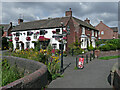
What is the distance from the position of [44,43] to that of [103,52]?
11.6m

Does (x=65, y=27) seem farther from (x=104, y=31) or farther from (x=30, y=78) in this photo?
(x=104, y=31)

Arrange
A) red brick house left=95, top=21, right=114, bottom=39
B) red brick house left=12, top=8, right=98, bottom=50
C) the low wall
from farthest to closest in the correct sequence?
red brick house left=95, top=21, right=114, bottom=39, red brick house left=12, top=8, right=98, bottom=50, the low wall

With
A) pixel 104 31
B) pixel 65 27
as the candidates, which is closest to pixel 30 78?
pixel 65 27

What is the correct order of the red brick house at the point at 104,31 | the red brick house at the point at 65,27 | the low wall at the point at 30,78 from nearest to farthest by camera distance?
the low wall at the point at 30,78 → the red brick house at the point at 65,27 → the red brick house at the point at 104,31

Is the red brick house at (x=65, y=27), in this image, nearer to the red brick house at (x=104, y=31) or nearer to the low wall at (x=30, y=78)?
the low wall at (x=30, y=78)

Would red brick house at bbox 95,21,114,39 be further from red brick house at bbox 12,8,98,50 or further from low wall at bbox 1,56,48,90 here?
low wall at bbox 1,56,48,90

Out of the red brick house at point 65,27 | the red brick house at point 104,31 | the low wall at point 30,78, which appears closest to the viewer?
the low wall at point 30,78

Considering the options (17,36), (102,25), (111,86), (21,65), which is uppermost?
(102,25)

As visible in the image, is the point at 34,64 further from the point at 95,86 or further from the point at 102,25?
the point at 102,25

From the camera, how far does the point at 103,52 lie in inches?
656

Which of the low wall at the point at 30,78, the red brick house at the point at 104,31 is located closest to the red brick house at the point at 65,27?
the low wall at the point at 30,78

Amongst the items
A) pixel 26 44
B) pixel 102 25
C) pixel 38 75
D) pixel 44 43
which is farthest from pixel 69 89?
pixel 102 25

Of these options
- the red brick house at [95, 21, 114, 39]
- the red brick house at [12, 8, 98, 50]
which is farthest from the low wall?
the red brick house at [95, 21, 114, 39]

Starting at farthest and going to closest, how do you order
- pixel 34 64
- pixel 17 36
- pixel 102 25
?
1. pixel 102 25
2. pixel 17 36
3. pixel 34 64
